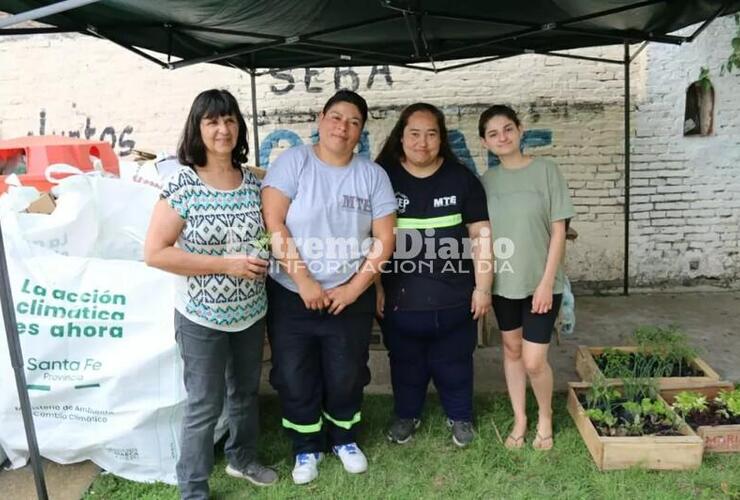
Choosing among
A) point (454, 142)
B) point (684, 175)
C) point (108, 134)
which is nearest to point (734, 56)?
point (684, 175)

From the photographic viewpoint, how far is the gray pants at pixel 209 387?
2283mm

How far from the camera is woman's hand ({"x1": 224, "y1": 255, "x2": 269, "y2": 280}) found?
7.27 ft

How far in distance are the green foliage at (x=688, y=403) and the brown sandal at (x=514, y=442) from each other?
31.6 inches

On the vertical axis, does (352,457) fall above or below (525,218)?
below

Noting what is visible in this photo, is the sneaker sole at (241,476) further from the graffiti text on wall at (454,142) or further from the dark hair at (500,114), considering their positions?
the graffiti text on wall at (454,142)

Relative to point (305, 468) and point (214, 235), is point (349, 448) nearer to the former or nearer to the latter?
point (305, 468)

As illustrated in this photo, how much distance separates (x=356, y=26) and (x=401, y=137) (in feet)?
3.90

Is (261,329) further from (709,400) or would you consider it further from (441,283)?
(709,400)

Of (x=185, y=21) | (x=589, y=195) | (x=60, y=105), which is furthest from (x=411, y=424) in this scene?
(x=60, y=105)

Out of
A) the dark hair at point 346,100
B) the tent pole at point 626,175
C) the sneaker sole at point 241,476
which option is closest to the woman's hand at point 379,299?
the dark hair at point 346,100

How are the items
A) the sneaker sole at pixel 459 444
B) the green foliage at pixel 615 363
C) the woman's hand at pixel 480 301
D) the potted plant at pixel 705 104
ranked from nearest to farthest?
the woman's hand at pixel 480 301 → the sneaker sole at pixel 459 444 → the green foliage at pixel 615 363 → the potted plant at pixel 705 104

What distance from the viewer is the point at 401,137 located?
2762mm

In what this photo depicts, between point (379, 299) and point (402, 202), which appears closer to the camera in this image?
point (402, 202)

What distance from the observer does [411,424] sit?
310cm
